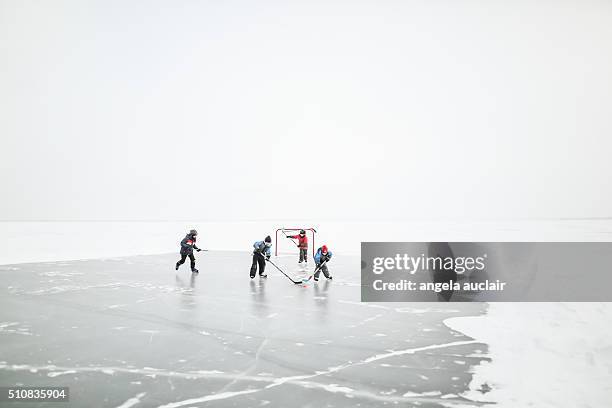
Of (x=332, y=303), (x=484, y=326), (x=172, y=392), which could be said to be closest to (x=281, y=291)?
(x=332, y=303)

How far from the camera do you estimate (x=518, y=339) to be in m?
7.33

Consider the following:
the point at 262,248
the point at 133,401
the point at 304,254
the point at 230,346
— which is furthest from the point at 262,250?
the point at 133,401

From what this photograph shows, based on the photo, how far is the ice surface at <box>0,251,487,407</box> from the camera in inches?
195

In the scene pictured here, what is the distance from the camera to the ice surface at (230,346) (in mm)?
4957

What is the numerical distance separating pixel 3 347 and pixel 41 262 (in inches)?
517

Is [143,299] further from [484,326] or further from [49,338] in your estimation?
[484,326]

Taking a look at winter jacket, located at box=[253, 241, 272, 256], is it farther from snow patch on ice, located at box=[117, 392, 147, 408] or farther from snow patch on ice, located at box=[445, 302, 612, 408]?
snow patch on ice, located at box=[117, 392, 147, 408]

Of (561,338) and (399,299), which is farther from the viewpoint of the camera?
(399,299)

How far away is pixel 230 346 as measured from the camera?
264 inches

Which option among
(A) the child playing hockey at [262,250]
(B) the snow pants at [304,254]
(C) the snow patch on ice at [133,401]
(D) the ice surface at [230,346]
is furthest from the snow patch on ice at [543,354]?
(B) the snow pants at [304,254]

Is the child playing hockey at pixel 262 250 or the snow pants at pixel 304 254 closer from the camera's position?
the child playing hockey at pixel 262 250

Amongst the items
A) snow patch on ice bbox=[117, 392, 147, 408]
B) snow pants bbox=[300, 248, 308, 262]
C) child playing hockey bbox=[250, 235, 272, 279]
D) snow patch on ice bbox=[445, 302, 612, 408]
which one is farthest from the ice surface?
snow pants bbox=[300, 248, 308, 262]

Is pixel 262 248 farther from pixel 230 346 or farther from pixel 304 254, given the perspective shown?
pixel 230 346

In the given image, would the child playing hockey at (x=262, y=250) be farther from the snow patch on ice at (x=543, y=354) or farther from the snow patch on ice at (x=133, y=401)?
the snow patch on ice at (x=133, y=401)
